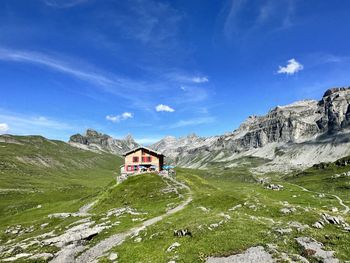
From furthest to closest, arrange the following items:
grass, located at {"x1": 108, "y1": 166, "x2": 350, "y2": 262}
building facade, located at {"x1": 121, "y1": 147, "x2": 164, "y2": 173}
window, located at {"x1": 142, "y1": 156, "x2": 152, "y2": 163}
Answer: window, located at {"x1": 142, "y1": 156, "x2": 152, "y2": 163} → building facade, located at {"x1": 121, "y1": 147, "x2": 164, "y2": 173} → grass, located at {"x1": 108, "y1": 166, "x2": 350, "y2": 262}

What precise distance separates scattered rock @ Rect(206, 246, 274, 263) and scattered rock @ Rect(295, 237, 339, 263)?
13.7ft

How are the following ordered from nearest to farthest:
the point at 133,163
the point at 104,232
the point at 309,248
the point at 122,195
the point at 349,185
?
the point at 309,248
the point at 104,232
the point at 122,195
the point at 133,163
the point at 349,185

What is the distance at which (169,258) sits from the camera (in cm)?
3419

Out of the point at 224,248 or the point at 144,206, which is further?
the point at 144,206

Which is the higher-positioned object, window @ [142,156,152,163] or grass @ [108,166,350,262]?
window @ [142,156,152,163]

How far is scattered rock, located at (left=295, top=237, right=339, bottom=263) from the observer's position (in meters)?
30.9

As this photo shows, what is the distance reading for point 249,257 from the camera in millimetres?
32375

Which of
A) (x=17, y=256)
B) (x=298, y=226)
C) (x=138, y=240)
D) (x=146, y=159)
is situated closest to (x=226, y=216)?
(x=298, y=226)

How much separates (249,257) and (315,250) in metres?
6.82

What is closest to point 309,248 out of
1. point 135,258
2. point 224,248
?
point 224,248

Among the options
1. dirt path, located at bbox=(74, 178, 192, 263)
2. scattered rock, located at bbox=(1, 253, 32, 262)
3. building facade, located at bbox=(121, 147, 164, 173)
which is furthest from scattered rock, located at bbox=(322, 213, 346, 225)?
building facade, located at bbox=(121, 147, 164, 173)

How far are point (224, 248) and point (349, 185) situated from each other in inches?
6640

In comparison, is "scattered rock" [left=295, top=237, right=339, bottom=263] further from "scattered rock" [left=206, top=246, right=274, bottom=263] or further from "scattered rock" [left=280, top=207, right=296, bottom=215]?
"scattered rock" [left=280, top=207, right=296, bottom=215]

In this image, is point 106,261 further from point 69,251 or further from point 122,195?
point 122,195
